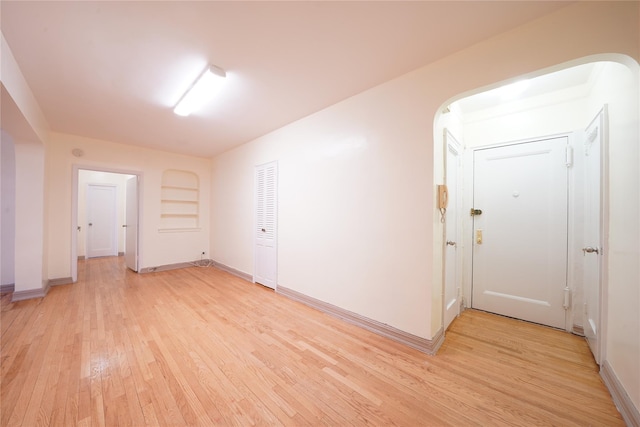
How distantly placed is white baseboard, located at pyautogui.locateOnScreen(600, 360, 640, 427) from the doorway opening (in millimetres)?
430

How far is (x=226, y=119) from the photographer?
3.33 metres

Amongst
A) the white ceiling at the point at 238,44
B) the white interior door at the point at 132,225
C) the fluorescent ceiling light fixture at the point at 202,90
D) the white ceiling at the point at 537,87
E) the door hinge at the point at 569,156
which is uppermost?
the white ceiling at the point at 537,87

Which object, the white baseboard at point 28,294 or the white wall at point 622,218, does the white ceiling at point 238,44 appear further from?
the white baseboard at point 28,294

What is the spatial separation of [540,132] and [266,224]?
13.0 feet

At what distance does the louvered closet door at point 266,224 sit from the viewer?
3.71 m

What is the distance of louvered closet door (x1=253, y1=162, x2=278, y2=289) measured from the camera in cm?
371

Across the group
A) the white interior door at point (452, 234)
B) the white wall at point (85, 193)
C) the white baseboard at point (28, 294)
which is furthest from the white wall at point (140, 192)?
the white interior door at point (452, 234)

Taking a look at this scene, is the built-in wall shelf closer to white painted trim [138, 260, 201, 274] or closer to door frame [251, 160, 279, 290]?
white painted trim [138, 260, 201, 274]

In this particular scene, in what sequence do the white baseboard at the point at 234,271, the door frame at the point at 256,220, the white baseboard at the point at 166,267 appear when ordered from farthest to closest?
the white baseboard at the point at 166,267 → the white baseboard at the point at 234,271 → the door frame at the point at 256,220

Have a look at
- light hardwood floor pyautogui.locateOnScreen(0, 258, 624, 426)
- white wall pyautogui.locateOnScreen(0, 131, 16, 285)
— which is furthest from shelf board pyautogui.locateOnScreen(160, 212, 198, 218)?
light hardwood floor pyautogui.locateOnScreen(0, 258, 624, 426)

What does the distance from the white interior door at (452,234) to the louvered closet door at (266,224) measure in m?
2.46

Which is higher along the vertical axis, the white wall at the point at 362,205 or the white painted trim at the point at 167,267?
the white wall at the point at 362,205

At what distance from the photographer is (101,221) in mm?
6445

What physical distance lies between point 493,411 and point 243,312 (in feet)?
8.36
